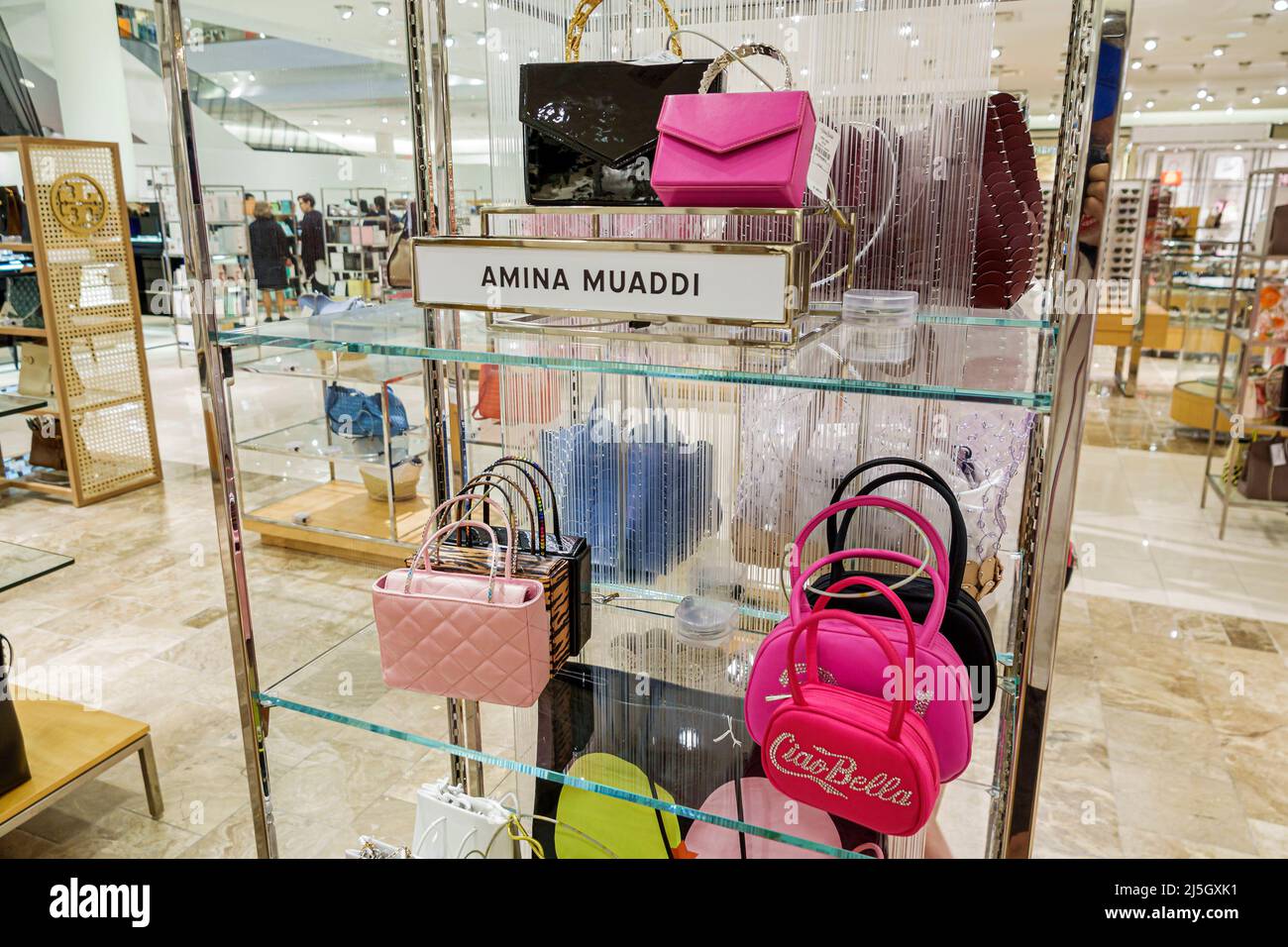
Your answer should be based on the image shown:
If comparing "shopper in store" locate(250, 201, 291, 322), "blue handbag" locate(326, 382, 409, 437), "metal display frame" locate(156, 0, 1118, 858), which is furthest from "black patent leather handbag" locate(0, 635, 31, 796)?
"shopper in store" locate(250, 201, 291, 322)

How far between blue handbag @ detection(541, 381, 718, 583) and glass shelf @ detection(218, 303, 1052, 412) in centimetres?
20

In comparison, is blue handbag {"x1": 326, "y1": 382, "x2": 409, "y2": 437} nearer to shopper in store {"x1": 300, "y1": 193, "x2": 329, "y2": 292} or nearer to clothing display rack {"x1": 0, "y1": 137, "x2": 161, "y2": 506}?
clothing display rack {"x1": 0, "y1": 137, "x2": 161, "y2": 506}

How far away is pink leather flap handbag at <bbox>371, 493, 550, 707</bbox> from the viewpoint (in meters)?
1.24

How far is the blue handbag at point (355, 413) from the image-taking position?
444 centimetres

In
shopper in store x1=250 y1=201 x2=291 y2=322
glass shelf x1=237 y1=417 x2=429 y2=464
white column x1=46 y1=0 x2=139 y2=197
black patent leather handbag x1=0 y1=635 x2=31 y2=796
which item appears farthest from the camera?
shopper in store x1=250 y1=201 x2=291 y2=322

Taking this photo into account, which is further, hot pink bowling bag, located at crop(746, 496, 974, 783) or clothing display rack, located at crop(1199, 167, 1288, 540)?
clothing display rack, located at crop(1199, 167, 1288, 540)

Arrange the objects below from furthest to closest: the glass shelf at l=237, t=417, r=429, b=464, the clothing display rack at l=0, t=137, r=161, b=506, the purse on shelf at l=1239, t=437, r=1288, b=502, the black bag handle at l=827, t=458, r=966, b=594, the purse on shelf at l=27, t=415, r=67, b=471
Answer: the purse on shelf at l=27, t=415, r=67, b=471
the clothing display rack at l=0, t=137, r=161, b=506
the purse on shelf at l=1239, t=437, r=1288, b=502
the glass shelf at l=237, t=417, r=429, b=464
the black bag handle at l=827, t=458, r=966, b=594

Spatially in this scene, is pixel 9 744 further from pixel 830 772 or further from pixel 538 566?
pixel 830 772

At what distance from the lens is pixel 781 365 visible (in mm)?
1062

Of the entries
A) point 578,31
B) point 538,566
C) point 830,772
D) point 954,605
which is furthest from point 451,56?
point 830,772

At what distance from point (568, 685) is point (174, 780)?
70.3 inches

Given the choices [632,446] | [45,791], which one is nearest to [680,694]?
[632,446]

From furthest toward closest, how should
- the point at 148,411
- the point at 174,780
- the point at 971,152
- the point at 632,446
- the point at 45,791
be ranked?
1. the point at 148,411
2. the point at 174,780
3. the point at 45,791
4. the point at 632,446
5. the point at 971,152

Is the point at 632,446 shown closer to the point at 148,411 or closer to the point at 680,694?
the point at 680,694
